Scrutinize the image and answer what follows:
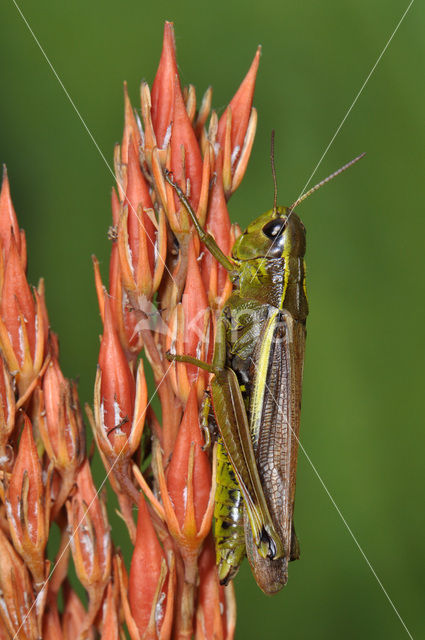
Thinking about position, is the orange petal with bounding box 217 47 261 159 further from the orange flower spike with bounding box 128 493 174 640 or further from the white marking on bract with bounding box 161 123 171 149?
the orange flower spike with bounding box 128 493 174 640

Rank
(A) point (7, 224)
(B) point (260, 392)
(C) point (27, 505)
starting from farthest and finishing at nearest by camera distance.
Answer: (B) point (260, 392), (A) point (7, 224), (C) point (27, 505)

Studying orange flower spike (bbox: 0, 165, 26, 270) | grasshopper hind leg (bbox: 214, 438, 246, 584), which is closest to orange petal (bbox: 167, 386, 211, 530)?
grasshopper hind leg (bbox: 214, 438, 246, 584)

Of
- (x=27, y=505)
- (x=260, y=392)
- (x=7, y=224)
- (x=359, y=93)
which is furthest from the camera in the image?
(x=359, y=93)

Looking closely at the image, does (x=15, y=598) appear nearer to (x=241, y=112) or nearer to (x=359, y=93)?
(x=241, y=112)

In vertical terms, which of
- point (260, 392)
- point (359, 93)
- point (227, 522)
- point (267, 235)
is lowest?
point (227, 522)

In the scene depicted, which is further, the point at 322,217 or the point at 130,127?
the point at 322,217

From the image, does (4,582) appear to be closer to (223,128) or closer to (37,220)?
(223,128)

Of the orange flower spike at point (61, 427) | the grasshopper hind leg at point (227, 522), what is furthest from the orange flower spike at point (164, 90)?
the grasshopper hind leg at point (227, 522)

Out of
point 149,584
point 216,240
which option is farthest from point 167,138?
point 149,584
